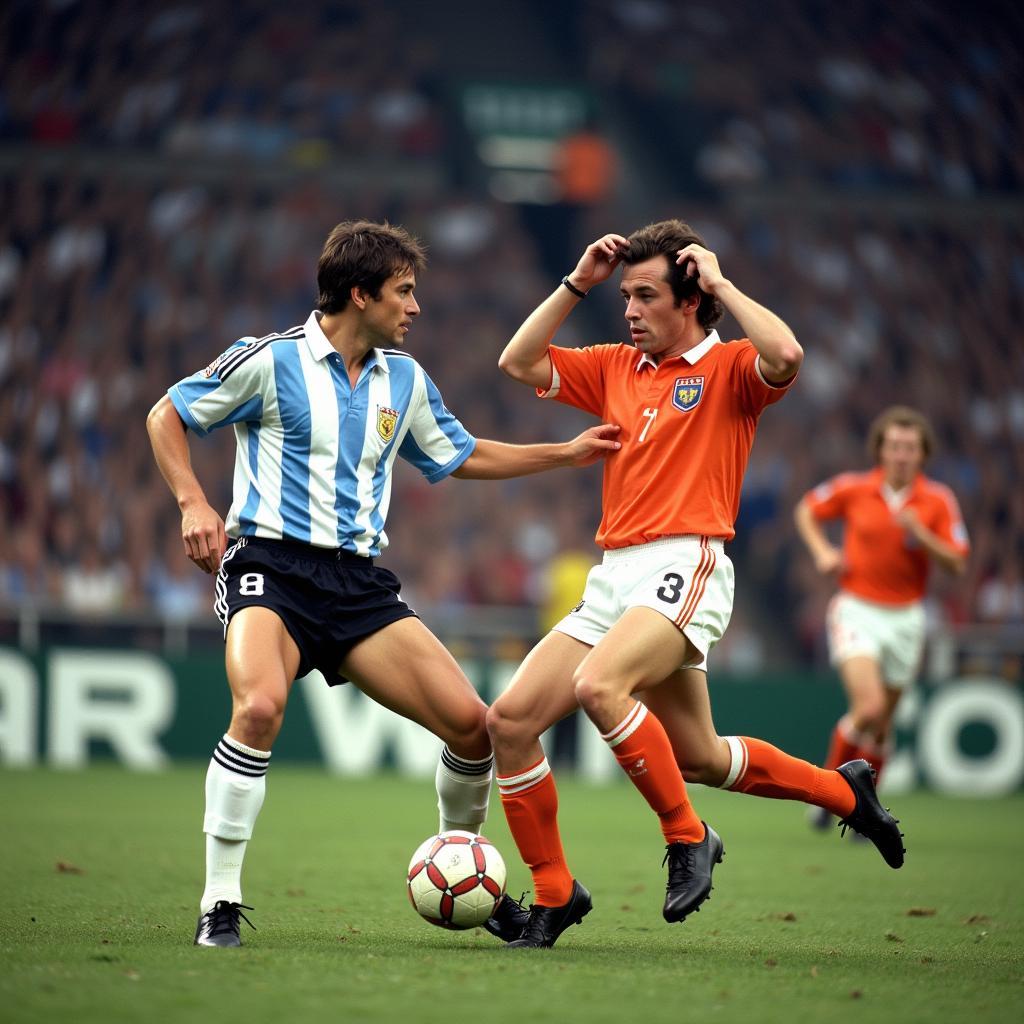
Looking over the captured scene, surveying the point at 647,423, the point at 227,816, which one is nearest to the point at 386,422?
the point at 647,423

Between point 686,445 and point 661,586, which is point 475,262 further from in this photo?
point 661,586

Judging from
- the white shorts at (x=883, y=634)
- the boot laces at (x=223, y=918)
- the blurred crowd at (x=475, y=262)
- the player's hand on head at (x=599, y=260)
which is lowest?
the boot laces at (x=223, y=918)

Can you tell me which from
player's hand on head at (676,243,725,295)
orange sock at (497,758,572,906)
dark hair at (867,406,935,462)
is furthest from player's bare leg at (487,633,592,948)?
dark hair at (867,406,935,462)

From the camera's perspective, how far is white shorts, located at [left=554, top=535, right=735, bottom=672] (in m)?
5.04

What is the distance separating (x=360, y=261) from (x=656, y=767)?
1908 millimetres

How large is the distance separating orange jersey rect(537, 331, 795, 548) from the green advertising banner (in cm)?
818

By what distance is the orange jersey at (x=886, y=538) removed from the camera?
963cm

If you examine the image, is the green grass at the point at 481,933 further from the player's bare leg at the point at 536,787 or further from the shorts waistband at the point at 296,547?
the shorts waistband at the point at 296,547

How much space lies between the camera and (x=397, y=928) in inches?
207

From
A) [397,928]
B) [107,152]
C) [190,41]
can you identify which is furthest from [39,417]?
[397,928]

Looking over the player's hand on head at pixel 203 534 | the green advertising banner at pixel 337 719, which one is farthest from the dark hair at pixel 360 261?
the green advertising banner at pixel 337 719

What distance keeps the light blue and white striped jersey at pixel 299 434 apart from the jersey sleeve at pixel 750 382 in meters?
1.18

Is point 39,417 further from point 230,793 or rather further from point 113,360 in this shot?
point 230,793

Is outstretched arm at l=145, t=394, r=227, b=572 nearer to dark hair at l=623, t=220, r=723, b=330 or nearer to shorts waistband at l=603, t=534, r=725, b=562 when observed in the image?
shorts waistband at l=603, t=534, r=725, b=562
